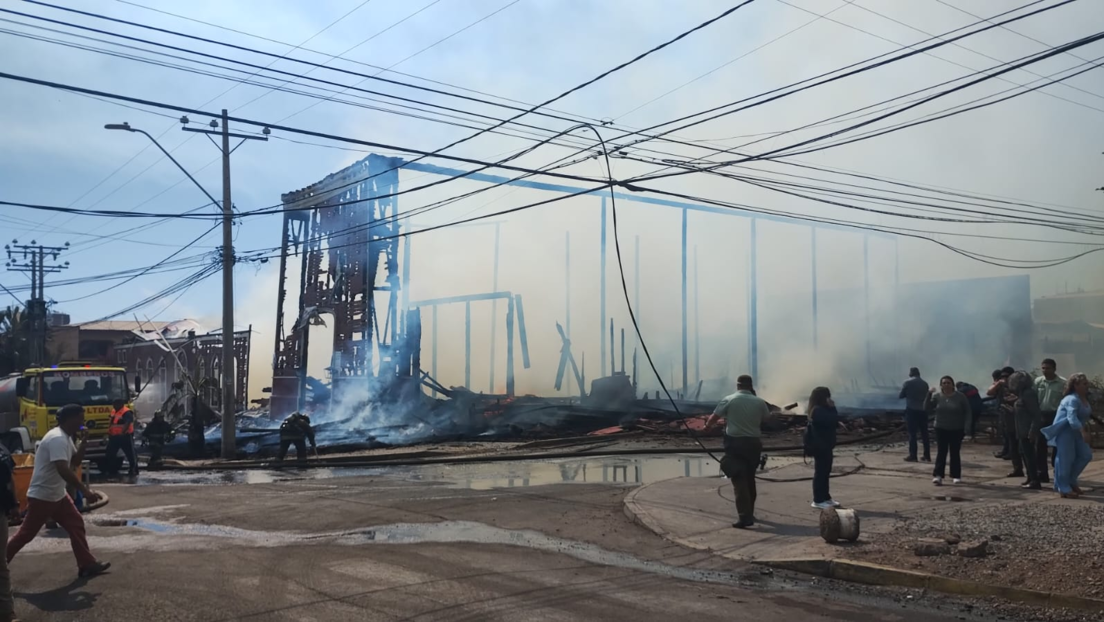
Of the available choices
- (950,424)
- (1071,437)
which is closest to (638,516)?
(950,424)

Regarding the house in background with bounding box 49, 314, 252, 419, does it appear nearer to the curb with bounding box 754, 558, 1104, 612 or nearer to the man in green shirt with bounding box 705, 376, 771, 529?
the man in green shirt with bounding box 705, 376, 771, 529

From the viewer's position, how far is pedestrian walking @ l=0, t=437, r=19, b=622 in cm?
512

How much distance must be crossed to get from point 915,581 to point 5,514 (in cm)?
632

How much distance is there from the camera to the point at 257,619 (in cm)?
550

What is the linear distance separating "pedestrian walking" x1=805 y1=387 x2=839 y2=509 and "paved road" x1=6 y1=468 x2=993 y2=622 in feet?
6.81

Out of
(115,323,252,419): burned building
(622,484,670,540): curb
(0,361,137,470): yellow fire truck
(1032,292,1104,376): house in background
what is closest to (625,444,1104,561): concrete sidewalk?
(622,484,670,540): curb

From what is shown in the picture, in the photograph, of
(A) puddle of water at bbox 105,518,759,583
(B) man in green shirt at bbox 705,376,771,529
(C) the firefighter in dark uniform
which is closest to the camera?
(A) puddle of water at bbox 105,518,759,583

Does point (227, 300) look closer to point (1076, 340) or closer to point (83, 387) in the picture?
point (83, 387)

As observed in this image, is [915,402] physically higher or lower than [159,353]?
lower

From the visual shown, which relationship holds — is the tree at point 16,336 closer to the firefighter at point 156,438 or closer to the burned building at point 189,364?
the burned building at point 189,364

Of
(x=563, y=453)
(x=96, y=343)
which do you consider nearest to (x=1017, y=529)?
(x=563, y=453)

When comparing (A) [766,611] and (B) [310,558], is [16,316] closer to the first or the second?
(B) [310,558]

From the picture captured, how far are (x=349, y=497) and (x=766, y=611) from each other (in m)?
7.71

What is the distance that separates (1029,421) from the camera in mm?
10469
